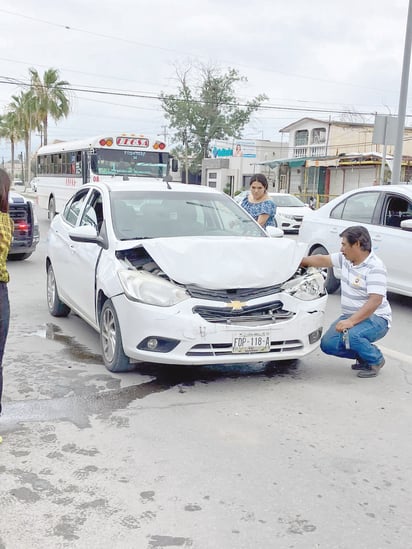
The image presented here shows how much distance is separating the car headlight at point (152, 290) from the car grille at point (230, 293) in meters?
0.08

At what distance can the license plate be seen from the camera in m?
4.88

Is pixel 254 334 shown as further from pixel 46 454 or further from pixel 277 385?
pixel 46 454

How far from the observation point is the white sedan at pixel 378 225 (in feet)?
26.9

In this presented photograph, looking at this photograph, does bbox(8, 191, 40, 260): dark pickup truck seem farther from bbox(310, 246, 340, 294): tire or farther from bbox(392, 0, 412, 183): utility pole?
bbox(392, 0, 412, 183): utility pole

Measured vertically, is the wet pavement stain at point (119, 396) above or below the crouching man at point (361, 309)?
below

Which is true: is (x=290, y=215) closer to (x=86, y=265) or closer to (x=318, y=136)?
(x=86, y=265)

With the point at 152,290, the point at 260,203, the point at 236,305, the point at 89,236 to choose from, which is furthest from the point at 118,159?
the point at 236,305

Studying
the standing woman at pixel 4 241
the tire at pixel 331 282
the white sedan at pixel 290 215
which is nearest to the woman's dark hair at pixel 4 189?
the standing woman at pixel 4 241

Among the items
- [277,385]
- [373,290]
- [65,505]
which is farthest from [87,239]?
[65,505]

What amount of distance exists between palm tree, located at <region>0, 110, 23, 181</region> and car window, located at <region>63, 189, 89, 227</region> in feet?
199

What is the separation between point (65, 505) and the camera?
3.18 meters

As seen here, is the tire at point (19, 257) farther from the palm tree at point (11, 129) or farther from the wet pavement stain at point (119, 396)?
the palm tree at point (11, 129)

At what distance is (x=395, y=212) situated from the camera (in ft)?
28.1

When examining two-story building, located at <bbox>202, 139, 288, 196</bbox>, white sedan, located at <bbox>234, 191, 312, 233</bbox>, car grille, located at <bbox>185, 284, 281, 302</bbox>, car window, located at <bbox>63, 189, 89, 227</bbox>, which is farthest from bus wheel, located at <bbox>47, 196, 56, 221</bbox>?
two-story building, located at <bbox>202, 139, 288, 196</bbox>
